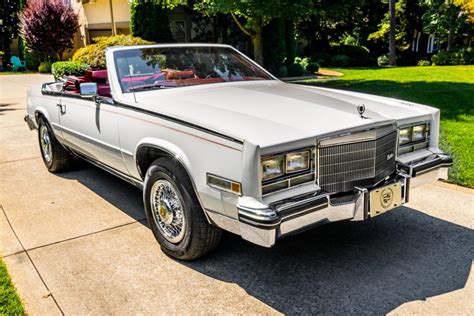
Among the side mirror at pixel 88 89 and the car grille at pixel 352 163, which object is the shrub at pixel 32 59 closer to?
the side mirror at pixel 88 89

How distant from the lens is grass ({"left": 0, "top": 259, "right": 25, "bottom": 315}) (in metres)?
2.99

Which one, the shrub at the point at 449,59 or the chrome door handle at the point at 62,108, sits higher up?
the chrome door handle at the point at 62,108

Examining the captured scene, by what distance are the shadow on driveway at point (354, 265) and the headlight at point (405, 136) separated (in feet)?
2.85

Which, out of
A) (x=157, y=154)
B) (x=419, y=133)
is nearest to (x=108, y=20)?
(x=157, y=154)

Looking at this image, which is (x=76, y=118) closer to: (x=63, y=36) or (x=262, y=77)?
(x=262, y=77)

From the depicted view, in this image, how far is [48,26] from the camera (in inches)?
930

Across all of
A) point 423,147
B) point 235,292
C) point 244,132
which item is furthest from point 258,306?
point 423,147

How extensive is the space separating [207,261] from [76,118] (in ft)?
7.60

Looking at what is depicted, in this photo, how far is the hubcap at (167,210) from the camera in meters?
3.50

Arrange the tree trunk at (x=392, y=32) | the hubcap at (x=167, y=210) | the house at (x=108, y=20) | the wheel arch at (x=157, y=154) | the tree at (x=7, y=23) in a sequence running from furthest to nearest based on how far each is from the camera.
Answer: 1. the tree at (x=7, y=23)
2. the tree trunk at (x=392, y=32)
3. the house at (x=108, y=20)
4. the hubcap at (x=167, y=210)
5. the wheel arch at (x=157, y=154)

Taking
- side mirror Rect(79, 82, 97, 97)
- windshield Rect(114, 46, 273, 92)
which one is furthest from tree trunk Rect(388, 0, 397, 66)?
side mirror Rect(79, 82, 97, 97)

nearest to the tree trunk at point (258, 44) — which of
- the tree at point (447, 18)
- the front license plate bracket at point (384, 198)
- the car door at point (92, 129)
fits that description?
the car door at point (92, 129)

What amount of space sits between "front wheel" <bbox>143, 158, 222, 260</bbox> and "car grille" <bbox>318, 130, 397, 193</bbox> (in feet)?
3.01

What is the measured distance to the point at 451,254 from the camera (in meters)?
3.62
